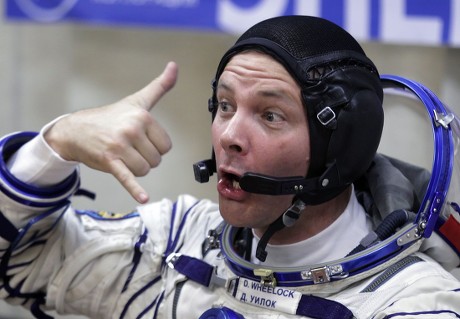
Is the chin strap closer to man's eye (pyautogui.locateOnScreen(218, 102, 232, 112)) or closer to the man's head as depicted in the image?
the man's head

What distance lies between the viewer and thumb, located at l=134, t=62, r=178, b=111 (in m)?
1.50

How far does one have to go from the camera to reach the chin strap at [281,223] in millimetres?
1297

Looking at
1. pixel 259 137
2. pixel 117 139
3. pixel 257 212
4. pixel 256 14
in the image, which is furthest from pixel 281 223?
pixel 256 14

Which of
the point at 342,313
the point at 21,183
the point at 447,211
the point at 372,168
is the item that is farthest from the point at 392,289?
the point at 21,183

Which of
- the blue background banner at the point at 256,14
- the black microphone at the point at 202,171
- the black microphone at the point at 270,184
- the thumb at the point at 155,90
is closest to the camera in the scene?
the black microphone at the point at 270,184

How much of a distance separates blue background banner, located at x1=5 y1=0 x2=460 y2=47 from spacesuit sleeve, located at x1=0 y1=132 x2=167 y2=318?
680 millimetres

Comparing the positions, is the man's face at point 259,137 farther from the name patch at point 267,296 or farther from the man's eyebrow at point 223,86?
the name patch at point 267,296

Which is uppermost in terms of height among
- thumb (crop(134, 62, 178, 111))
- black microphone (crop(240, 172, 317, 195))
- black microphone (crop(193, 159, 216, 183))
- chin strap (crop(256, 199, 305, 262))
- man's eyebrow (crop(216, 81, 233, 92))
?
man's eyebrow (crop(216, 81, 233, 92))

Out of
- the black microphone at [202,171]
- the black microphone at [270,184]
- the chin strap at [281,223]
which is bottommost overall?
the chin strap at [281,223]

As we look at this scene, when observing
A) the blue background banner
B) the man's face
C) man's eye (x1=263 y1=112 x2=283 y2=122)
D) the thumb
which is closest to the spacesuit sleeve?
the thumb

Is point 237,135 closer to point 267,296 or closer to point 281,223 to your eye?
point 281,223

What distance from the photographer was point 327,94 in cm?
127

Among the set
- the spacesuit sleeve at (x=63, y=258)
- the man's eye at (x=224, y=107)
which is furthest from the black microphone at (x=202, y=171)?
the spacesuit sleeve at (x=63, y=258)

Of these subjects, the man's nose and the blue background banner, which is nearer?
the man's nose
